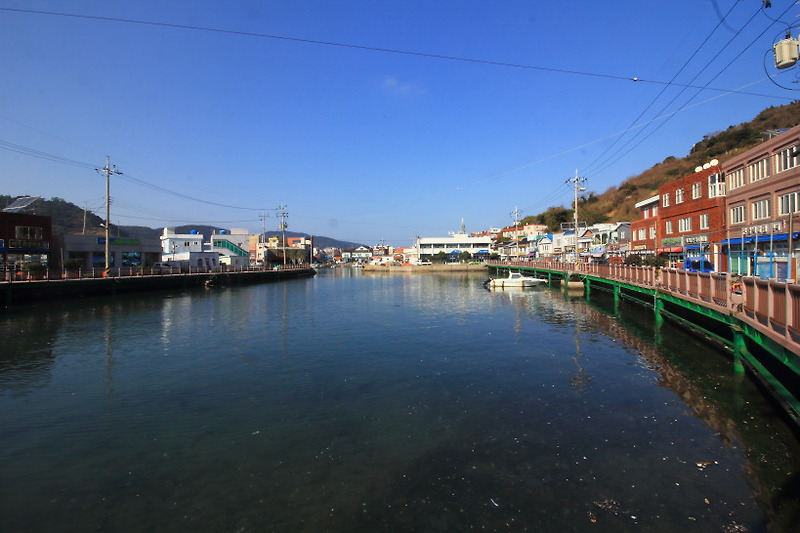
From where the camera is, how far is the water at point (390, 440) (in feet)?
22.5

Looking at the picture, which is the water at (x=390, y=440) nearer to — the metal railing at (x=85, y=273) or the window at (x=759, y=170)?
the window at (x=759, y=170)

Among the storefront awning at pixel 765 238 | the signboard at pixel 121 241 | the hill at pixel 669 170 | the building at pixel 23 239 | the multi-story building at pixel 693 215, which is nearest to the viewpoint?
the storefront awning at pixel 765 238

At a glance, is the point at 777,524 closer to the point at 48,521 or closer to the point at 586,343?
the point at 48,521

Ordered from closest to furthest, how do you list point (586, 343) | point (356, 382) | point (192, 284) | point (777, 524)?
1. point (777, 524)
2. point (356, 382)
3. point (586, 343)
4. point (192, 284)

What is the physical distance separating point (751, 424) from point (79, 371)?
797 inches

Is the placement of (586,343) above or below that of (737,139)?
below

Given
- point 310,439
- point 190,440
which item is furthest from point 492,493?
point 190,440

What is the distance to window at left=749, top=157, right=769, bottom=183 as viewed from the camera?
3067cm

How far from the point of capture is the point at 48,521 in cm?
668

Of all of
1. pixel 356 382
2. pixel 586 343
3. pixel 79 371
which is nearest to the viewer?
pixel 356 382

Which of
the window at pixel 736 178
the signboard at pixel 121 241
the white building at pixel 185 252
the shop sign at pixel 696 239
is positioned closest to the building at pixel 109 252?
the signboard at pixel 121 241

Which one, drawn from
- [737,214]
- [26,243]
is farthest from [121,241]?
[737,214]

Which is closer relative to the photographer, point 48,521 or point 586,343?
point 48,521

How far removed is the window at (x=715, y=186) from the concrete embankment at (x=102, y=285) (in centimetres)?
5854
